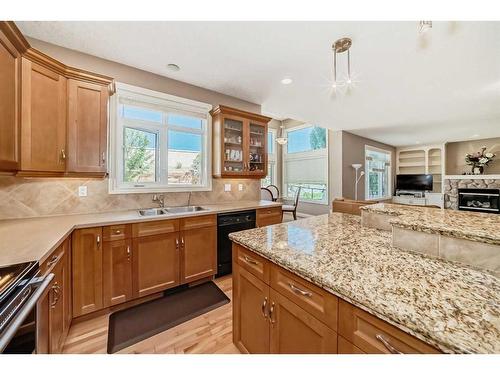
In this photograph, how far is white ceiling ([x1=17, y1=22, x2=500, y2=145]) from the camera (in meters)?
1.78

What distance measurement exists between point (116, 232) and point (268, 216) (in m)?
1.84

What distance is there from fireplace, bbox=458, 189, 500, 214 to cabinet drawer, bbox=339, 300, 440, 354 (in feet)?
26.9

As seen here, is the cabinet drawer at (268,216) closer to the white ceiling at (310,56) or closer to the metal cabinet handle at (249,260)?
the metal cabinet handle at (249,260)

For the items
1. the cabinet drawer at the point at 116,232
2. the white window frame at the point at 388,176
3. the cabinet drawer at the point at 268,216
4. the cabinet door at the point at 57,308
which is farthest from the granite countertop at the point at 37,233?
the white window frame at the point at 388,176

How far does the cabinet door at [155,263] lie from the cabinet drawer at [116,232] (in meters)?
0.10

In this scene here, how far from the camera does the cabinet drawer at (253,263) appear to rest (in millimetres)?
1106

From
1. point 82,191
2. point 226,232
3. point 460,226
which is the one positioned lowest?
point 226,232

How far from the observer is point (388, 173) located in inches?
298

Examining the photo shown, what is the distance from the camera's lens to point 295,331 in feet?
3.11

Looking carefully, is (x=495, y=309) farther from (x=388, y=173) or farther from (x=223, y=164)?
(x=388, y=173)

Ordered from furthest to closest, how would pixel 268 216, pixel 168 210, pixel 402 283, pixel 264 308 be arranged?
pixel 268 216 → pixel 168 210 → pixel 264 308 → pixel 402 283

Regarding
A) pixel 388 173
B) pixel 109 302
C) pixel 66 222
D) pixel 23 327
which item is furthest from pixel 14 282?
pixel 388 173

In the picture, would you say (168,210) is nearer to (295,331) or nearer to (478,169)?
(295,331)

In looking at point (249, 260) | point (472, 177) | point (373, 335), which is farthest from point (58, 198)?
point (472, 177)
